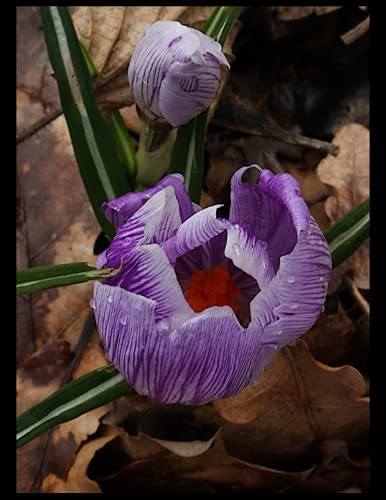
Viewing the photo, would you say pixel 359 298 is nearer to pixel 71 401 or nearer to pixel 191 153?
pixel 191 153

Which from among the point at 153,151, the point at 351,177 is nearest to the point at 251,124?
the point at 351,177

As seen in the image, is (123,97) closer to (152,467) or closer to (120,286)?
(120,286)

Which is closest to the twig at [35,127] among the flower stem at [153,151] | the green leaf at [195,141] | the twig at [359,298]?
the flower stem at [153,151]

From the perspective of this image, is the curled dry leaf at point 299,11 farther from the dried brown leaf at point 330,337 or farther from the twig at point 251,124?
the dried brown leaf at point 330,337

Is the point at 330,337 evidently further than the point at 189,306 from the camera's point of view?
Yes

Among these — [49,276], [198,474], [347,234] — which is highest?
[49,276]

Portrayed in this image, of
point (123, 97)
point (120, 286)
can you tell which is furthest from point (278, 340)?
point (123, 97)
